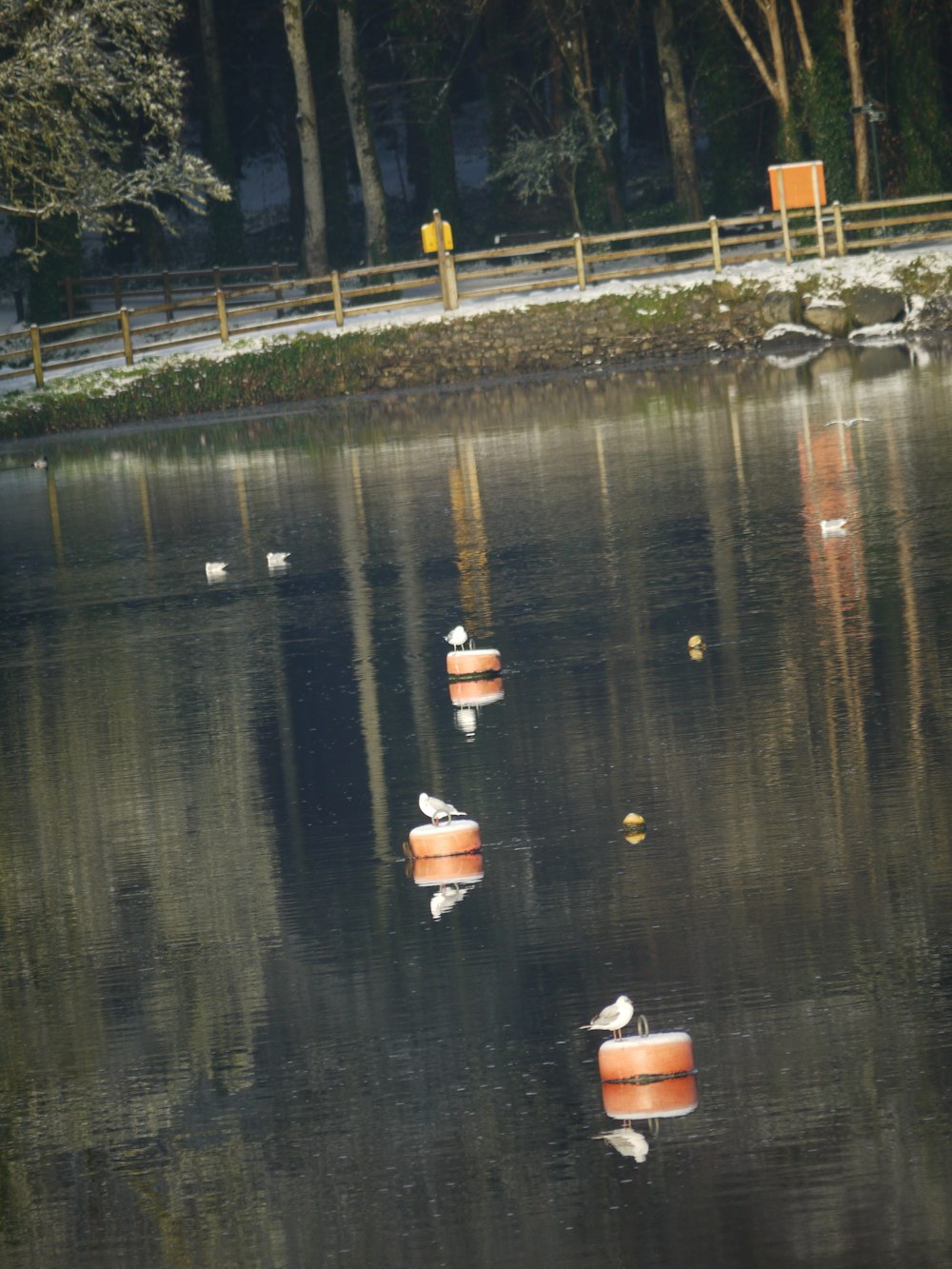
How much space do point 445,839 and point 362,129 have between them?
4015cm

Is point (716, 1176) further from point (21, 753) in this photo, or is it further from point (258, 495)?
point (258, 495)

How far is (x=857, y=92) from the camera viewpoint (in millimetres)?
41438

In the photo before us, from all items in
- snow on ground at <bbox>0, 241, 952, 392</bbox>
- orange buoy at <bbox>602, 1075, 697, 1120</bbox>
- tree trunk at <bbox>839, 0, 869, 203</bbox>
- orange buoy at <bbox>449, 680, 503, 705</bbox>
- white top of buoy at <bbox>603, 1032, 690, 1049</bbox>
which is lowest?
orange buoy at <bbox>602, 1075, 697, 1120</bbox>

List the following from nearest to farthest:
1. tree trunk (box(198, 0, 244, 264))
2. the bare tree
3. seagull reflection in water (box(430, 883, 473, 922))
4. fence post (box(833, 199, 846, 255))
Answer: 1. seagull reflection in water (box(430, 883, 473, 922))
2. fence post (box(833, 199, 846, 255))
3. the bare tree
4. tree trunk (box(198, 0, 244, 264))

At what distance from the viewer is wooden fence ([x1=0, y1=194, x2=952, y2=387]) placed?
38.2 meters

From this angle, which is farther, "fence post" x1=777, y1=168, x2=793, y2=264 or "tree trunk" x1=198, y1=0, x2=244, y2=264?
"tree trunk" x1=198, y1=0, x2=244, y2=264

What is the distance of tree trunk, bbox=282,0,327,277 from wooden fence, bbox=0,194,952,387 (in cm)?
77

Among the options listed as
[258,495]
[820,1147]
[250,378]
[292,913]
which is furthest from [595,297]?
[820,1147]

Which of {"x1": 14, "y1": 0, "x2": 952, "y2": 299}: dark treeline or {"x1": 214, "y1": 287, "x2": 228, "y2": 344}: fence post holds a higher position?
{"x1": 14, "y1": 0, "x2": 952, "y2": 299}: dark treeline

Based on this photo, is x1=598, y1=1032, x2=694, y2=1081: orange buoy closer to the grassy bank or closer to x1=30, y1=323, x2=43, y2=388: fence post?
the grassy bank

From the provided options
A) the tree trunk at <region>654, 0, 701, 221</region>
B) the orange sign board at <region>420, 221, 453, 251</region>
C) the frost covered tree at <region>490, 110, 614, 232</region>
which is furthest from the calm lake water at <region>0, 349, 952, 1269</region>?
the frost covered tree at <region>490, 110, 614, 232</region>

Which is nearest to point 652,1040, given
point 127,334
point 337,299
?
point 337,299

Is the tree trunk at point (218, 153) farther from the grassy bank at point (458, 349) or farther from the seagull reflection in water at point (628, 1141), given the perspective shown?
the seagull reflection in water at point (628, 1141)

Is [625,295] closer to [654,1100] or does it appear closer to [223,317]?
[223,317]
